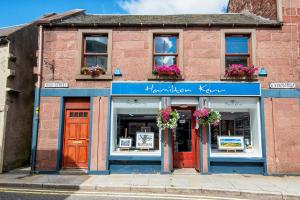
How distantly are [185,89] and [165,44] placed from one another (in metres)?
2.20

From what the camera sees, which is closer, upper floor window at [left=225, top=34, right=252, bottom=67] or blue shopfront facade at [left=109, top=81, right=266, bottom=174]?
blue shopfront facade at [left=109, top=81, right=266, bottom=174]

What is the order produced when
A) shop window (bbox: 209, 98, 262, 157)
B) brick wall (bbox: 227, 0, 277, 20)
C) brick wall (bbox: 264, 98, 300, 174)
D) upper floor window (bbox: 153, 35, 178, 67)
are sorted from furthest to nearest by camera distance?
brick wall (bbox: 227, 0, 277, 20) → upper floor window (bbox: 153, 35, 178, 67) → shop window (bbox: 209, 98, 262, 157) → brick wall (bbox: 264, 98, 300, 174)

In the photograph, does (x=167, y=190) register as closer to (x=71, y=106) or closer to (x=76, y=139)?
(x=76, y=139)

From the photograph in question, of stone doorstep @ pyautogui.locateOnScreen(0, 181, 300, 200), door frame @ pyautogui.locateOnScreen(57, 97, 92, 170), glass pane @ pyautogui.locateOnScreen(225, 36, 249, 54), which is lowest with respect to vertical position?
stone doorstep @ pyautogui.locateOnScreen(0, 181, 300, 200)

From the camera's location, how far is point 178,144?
10.9 m

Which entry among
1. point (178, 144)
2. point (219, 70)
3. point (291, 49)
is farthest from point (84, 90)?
point (291, 49)

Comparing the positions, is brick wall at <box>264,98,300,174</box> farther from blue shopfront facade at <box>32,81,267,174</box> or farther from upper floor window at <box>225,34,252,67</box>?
upper floor window at <box>225,34,252,67</box>

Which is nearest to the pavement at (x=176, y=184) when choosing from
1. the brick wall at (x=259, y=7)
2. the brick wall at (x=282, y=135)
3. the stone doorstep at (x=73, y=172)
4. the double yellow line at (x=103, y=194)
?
the double yellow line at (x=103, y=194)

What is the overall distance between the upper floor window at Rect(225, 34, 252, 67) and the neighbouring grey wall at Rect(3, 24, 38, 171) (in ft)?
30.1

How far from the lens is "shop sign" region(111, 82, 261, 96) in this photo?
10.2m

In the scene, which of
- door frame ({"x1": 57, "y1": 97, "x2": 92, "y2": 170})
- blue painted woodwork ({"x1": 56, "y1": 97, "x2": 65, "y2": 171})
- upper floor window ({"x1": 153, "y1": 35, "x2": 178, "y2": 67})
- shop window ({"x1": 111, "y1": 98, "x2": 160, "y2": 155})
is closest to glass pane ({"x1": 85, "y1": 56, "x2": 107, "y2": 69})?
door frame ({"x1": 57, "y1": 97, "x2": 92, "y2": 170})

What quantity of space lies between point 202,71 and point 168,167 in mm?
4146

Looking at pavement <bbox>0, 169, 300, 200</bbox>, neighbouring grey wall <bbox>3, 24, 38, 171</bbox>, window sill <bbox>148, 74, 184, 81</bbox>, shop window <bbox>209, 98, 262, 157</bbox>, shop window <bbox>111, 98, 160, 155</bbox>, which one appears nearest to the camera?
pavement <bbox>0, 169, 300, 200</bbox>

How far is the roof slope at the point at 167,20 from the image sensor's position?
34.9 feet
